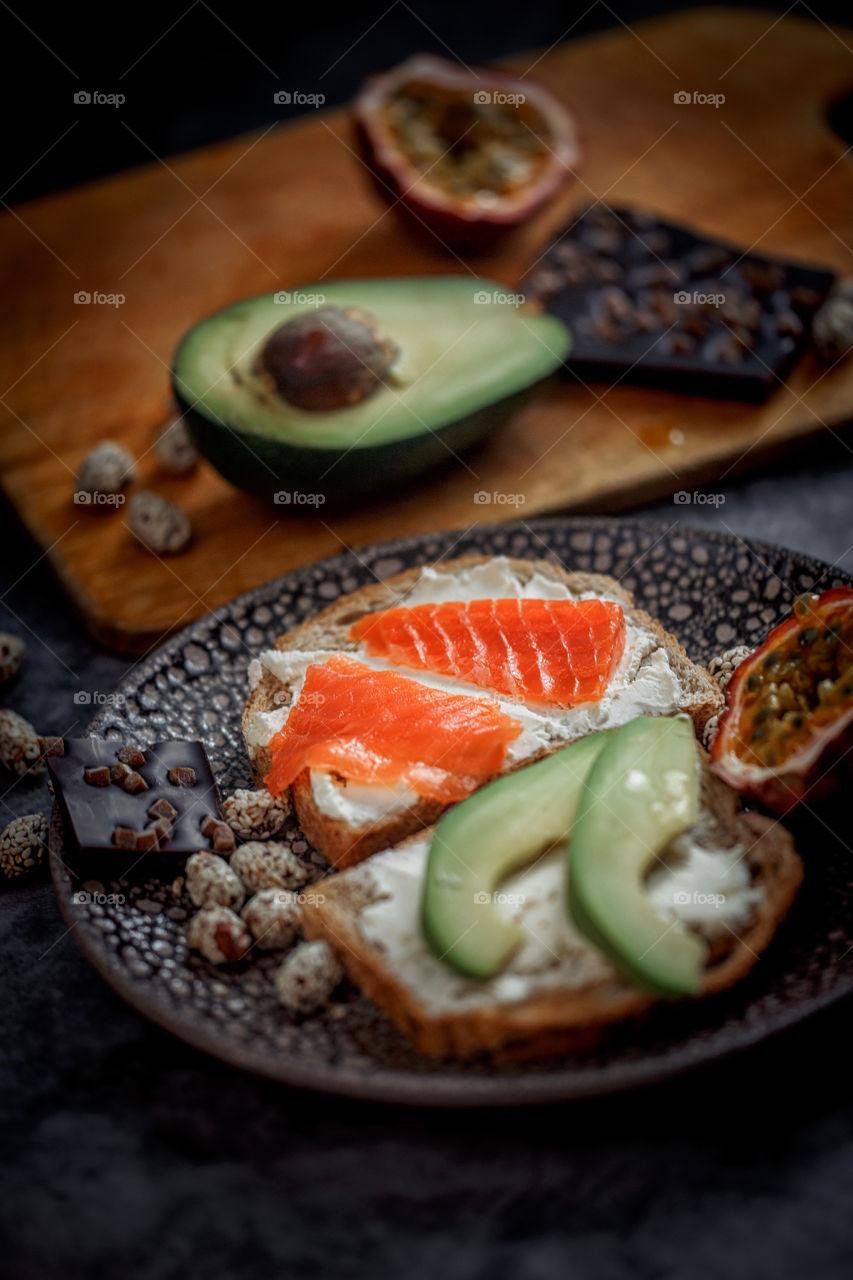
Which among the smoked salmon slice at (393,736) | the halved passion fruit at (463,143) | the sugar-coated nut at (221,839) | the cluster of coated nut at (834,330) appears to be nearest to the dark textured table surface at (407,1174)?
the sugar-coated nut at (221,839)

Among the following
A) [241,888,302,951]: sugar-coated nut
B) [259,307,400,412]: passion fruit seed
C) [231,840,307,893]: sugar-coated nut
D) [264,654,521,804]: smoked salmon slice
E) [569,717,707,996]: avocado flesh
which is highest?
[569,717,707,996]: avocado flesh

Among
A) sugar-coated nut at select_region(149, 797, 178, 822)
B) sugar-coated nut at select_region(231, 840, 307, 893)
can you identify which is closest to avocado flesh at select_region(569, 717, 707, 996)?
sugar-coated nut at select_region(231, 840, 307, 893)

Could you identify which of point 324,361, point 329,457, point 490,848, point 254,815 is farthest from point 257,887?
point 324,361

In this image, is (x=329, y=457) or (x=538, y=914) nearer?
(x=538, y=914)

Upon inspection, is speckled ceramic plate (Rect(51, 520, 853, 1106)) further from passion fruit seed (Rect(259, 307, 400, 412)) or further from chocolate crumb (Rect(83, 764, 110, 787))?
passion fruit seed (Rect(259, 307, 400, 412))

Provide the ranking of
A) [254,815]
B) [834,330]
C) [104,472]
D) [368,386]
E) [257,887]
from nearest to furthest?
[257,887]
[254,815]
[368,386]
[104,472]
[834,330]

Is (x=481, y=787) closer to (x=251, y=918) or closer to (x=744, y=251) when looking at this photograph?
(x=251, y=918)

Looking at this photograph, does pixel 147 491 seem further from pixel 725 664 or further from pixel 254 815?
pixel 725 664
